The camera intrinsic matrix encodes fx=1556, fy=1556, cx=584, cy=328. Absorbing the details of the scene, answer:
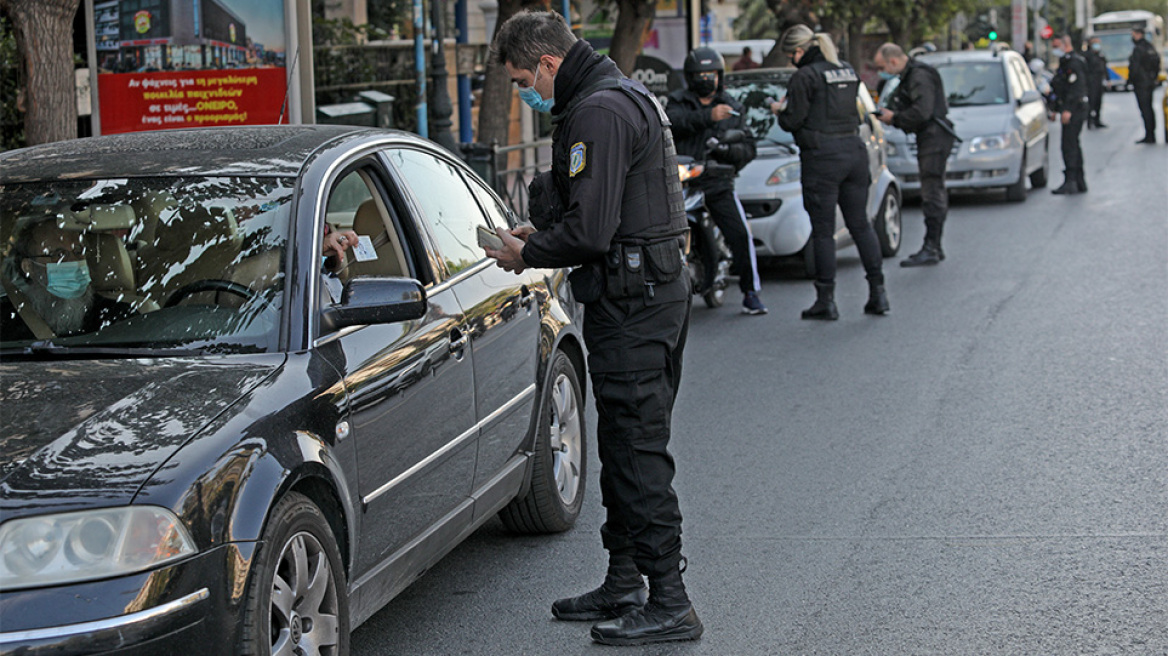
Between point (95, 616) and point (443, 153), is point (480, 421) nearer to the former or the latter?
point (443, 153)

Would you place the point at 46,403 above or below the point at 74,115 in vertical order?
below

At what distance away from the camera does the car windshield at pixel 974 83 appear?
61.9 ft

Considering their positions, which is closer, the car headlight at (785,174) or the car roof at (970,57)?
the car headlight at (785,174)

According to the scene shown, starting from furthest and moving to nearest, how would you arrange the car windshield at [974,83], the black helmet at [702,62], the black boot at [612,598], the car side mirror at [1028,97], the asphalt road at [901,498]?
the car windshield at [974,83], the car side mirror at [1028,97], the black helmet at [702,62], the black boot at [612,598], the asphalt road at [901,498]

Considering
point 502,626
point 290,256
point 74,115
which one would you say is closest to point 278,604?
point 290,256

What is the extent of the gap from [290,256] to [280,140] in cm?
67

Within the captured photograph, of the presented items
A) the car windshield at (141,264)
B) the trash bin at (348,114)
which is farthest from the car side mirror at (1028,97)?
the car windshield at (141,264)

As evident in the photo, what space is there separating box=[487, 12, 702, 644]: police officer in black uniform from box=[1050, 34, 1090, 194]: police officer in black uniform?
1564cm

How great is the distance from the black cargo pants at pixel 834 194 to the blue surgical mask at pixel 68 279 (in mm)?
7096

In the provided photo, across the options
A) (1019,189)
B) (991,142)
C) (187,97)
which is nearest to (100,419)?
(187,97)

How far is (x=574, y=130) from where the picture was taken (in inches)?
178

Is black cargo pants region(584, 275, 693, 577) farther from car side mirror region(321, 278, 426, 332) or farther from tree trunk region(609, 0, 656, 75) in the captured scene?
tree trunk region(609, 0, 656, 75)

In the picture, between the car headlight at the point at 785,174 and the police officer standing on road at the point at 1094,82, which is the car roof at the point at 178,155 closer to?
the car headlight at the point at 785,174

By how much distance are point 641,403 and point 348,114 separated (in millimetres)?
13123
